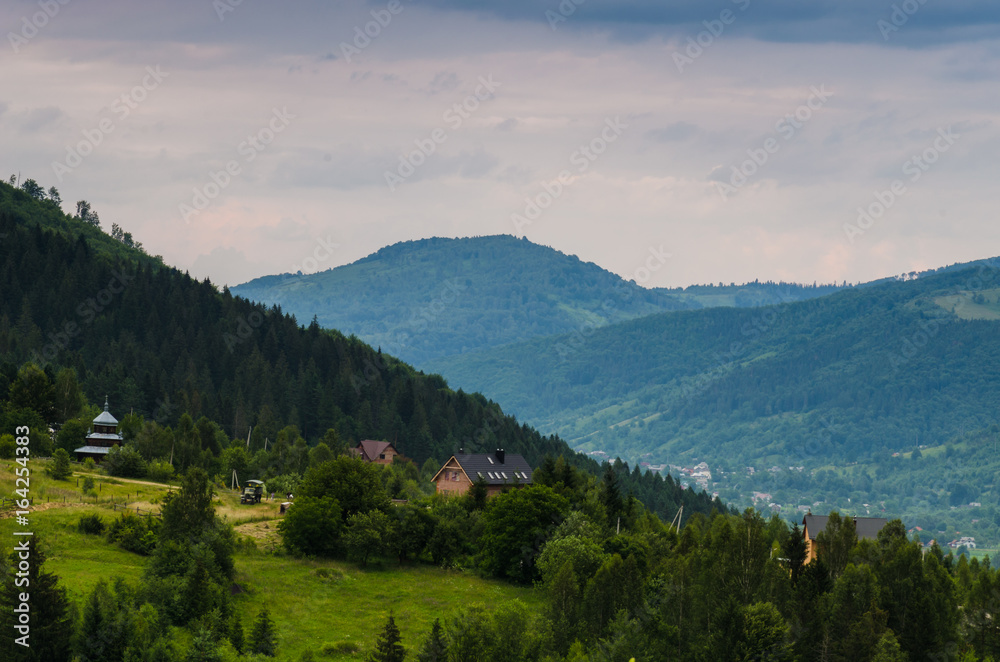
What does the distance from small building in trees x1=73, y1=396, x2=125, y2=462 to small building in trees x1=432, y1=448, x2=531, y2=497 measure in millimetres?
35571

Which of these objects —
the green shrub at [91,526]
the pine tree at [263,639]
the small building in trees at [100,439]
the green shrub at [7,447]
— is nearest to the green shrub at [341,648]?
the pine tree at [263,639]

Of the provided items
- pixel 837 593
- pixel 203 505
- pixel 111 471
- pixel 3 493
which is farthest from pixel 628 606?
pixel 111 471

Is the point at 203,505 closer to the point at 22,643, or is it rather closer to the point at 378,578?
the point at 378,578

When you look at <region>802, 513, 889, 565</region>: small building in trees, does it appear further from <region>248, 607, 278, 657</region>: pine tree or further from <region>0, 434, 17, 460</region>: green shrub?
<region>0, 434, 17, 460</region>: green shrub

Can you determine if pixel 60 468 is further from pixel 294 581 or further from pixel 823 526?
pixel 823 526

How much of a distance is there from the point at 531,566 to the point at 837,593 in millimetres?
26945

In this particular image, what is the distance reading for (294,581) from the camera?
80.9 metres

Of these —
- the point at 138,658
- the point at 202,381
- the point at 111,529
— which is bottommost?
the point at 138,658

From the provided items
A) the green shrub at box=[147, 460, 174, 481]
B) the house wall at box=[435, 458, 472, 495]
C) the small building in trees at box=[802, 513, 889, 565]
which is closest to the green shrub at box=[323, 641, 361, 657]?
the green shrub at box=[147, 460, 174, 481]

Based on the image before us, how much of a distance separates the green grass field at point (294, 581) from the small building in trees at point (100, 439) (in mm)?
15382

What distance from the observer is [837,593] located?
7462 cm

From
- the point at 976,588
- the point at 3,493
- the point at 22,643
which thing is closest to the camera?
the point at 22,643

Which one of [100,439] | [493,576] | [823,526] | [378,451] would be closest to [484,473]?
[493,576]

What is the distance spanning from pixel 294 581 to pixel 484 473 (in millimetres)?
41868
